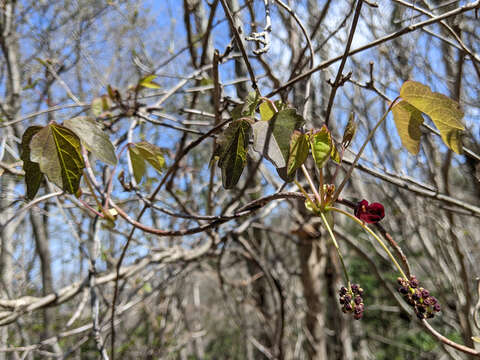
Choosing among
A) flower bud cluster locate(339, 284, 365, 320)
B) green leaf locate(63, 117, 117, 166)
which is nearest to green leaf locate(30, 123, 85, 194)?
green leaf locate(63, 117, 117, 166)

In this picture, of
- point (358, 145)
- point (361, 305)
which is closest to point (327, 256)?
point (358, 145)

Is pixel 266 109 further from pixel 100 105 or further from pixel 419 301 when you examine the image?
pixel 100 105

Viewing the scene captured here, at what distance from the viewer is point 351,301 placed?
455 millimetres

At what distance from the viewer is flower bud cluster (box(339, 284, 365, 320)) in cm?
45

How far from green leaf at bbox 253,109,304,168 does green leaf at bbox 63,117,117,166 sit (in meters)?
0.23

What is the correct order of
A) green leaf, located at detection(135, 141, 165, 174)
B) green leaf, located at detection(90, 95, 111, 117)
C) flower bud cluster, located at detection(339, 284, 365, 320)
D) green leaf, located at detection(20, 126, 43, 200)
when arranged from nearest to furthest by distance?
flower bud cluster, located at detection(339, 284, 365, 320)
green leaf, located at detection(20, 126, 43, 200)
green leaf, located at detection(135, 141, 165, 174)
green leaf, located at detection(90, 95, 111, 117)

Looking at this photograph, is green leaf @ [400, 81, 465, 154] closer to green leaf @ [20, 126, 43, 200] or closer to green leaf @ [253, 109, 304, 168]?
green leaf @ [253, 109, 304, 168]

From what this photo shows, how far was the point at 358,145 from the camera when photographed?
148 centimetres

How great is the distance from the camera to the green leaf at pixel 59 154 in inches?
20.1

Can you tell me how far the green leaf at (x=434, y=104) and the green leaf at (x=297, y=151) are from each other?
0.57 ft

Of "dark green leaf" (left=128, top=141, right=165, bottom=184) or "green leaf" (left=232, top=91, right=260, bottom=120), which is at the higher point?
"green leaf" (left=232, top=91, right=260, bottom=120)

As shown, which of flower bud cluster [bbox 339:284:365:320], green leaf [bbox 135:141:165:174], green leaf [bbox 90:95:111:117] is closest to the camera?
flower bud cluster [bbox 339:284:365:320]

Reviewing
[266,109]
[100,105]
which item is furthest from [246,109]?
[100,105]

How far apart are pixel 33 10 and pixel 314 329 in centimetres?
303
